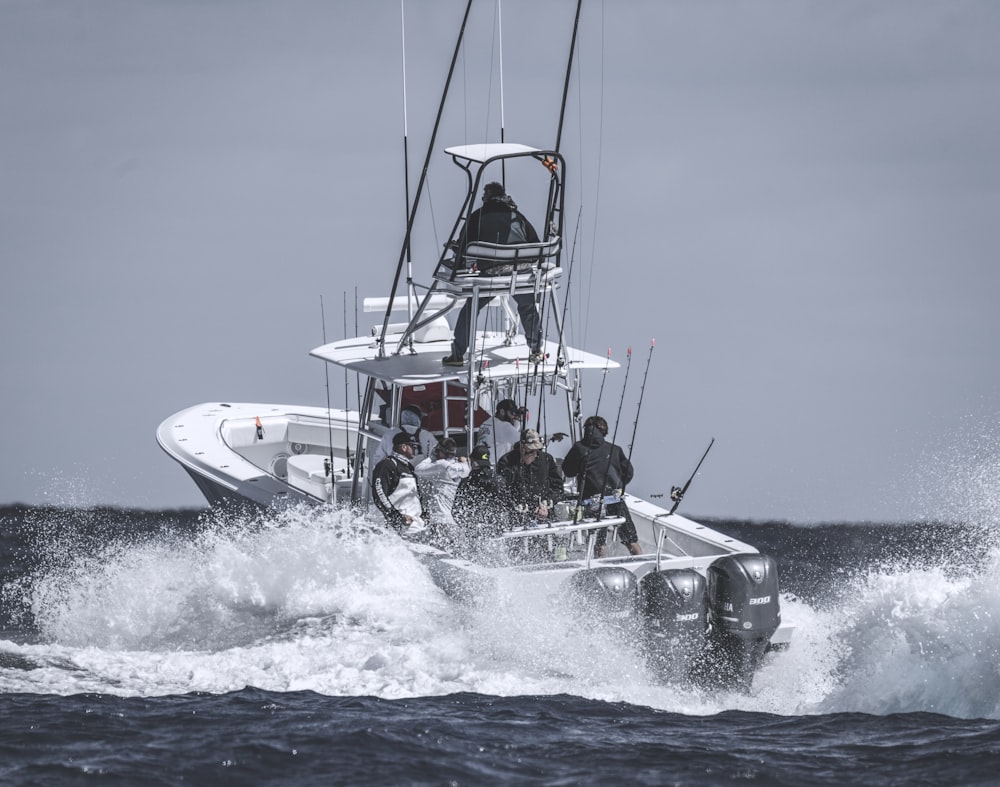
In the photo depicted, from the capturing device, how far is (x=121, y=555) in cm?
1103

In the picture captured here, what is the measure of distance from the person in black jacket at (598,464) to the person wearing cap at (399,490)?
3.89ft

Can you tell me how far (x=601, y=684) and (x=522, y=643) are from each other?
635mm

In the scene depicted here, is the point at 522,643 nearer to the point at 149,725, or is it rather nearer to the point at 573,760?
the point at 573,760

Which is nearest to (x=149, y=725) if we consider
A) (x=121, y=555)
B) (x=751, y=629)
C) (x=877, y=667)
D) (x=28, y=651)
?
→ (x=28, y=651)

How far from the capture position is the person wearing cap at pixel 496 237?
433 inches

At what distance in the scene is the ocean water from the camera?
24.4 ft

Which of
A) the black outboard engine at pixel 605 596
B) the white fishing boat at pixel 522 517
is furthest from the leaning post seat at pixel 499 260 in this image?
the black outboard engine at pixel 605 596

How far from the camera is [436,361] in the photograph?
11641 mm

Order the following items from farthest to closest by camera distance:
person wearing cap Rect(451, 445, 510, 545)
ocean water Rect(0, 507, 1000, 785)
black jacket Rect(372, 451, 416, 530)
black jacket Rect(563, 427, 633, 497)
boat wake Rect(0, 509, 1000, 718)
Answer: black jacket Rect(372, 451, 416, 530) → black jacket Rect(563, 427, 633, 497) → person wearing cap Rect(451, 445, 510, 545) → boat wake Rect(0, 509, 1000, 718) → ocean water Rect(0, 507, 1000, 785)

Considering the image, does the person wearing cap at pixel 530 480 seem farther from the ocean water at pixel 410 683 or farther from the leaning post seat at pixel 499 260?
the leaning post seat at pixel 499 260

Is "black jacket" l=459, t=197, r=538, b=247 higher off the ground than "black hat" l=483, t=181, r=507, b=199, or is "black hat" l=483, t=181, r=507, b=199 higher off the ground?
"black hat" l=483, t=181, r=507, b=199

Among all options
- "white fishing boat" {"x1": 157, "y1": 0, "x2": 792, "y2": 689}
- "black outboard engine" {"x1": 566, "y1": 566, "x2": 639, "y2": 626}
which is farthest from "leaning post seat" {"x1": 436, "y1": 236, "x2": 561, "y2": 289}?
"black outboard engine" {"x1": 566, "y1": 566, "x2": 639, "y2": 626}

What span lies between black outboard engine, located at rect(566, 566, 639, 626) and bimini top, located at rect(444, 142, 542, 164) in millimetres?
3414

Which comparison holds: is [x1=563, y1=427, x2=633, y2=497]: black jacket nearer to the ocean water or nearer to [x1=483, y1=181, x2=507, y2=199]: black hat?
the ocean water
